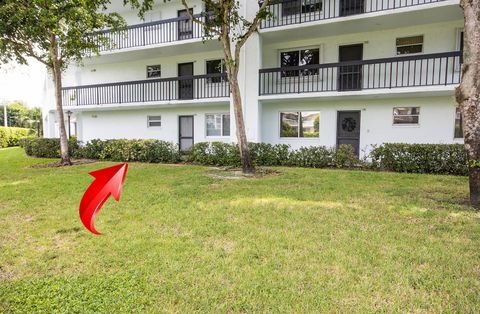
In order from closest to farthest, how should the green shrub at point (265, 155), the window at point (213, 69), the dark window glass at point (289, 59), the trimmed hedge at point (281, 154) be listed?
the trimmed hedge at point (281, 154)
the green shrub at point (265, 155)
the dark window glass at point (289, 59)
the window at point (213, 69)

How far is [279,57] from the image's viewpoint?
49.0 feet

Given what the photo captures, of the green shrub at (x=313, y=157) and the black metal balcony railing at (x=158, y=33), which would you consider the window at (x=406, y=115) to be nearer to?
the green shrub at (x=313, y=157)

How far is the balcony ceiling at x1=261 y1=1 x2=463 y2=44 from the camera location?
433 inches

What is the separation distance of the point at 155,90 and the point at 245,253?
573 inches

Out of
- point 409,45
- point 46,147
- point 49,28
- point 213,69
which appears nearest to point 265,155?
point 213,69

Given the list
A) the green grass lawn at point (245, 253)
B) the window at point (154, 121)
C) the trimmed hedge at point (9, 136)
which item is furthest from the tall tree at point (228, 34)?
the trimmed hedge at point (9, 136)

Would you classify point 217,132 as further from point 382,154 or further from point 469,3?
point 469,3

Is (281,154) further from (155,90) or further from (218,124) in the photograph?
(155,90)

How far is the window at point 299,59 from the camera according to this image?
14186 millimetres

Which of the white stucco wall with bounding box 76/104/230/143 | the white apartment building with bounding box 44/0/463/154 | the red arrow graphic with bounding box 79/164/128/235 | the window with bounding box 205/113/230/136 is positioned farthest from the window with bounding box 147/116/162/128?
the red arrow graphic with bounding box 79/164/128/235

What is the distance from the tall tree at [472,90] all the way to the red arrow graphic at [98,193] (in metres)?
6.67

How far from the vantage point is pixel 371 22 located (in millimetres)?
12219

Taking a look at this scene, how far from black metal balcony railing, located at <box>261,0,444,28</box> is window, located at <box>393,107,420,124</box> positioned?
4080 millimetres

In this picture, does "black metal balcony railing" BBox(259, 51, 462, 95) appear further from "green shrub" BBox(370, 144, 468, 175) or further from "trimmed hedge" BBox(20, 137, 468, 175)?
"trimmed hedge" BBox(20, 137, 468, 175)
